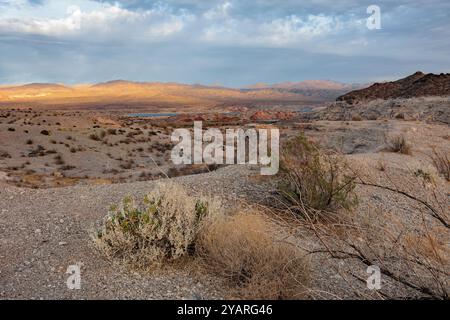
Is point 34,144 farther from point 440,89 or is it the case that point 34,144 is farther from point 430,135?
point 440,89

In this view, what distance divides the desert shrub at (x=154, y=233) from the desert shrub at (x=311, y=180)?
5.81ft

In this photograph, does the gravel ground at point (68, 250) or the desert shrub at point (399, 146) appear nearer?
the gravel ground at point (68, 250)

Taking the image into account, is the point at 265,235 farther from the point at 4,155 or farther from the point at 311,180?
the point at 4,155

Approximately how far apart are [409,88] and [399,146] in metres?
26.7

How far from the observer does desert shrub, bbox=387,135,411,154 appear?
11.4 metres

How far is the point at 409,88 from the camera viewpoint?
3531 centimetres

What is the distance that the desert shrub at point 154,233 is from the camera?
426cm

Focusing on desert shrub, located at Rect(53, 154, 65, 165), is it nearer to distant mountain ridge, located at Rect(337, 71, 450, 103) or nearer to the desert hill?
distant mountain ridge, located at Rect(337, 71, 450, 103)

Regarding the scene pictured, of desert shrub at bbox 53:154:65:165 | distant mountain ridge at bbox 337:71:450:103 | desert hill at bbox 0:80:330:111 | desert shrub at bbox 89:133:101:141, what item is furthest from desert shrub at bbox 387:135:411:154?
desert hill at bbox 0:80:330:111

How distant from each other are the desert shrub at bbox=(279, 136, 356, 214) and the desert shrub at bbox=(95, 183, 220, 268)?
5.81 ft

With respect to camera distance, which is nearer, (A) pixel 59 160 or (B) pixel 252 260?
(B) pixel 252 260

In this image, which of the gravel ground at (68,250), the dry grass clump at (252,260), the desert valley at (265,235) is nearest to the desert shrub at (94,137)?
the desert valley at (265,235)

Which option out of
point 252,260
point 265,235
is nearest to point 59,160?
point 265,235

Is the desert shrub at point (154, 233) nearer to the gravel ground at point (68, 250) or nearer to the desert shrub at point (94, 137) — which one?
the gravel ground at point (68, 250)
